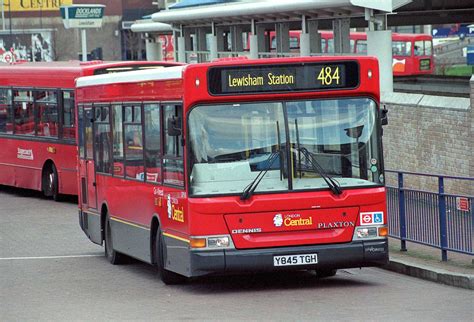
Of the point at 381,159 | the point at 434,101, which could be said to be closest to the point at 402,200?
the point at 381,159

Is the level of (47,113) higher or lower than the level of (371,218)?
higher

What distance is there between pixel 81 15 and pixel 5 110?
59.9 ft

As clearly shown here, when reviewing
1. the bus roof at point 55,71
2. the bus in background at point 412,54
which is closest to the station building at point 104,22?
the bus in background at point 412,54

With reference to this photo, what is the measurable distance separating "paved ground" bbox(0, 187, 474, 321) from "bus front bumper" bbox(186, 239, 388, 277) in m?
0.30

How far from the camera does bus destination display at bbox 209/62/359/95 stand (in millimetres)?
14547

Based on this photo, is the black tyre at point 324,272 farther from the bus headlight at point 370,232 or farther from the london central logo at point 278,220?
the london central logo at point 278,220

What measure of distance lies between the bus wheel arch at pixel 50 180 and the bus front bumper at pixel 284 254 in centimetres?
1553

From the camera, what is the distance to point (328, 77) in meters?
14.8

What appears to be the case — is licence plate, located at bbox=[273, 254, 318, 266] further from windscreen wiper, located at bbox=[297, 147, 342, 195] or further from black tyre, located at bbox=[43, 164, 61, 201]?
black tyre, located at bbox=[43, 164, 61, 201]

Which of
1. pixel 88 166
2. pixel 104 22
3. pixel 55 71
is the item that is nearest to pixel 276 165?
pixel 88 166

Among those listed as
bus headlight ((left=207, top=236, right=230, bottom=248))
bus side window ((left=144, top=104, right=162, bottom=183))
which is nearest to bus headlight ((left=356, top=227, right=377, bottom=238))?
bus headlight ((left=207, top=236, right=230, bottom=248))

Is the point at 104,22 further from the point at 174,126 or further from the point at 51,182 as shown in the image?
the point at 174,126

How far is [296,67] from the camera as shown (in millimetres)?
14742

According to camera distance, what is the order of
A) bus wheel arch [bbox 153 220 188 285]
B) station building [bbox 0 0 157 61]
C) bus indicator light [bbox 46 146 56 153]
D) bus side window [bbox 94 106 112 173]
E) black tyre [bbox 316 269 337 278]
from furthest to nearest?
station building [bbox 0 0 157 61] < bus indicator light [bbox 46 146 56 153] < bus side window [bbox 94 106 112 173] < black tyre [bbox 316 269 337 278] < bus wheel arch [bbox 153 220 188 285]
